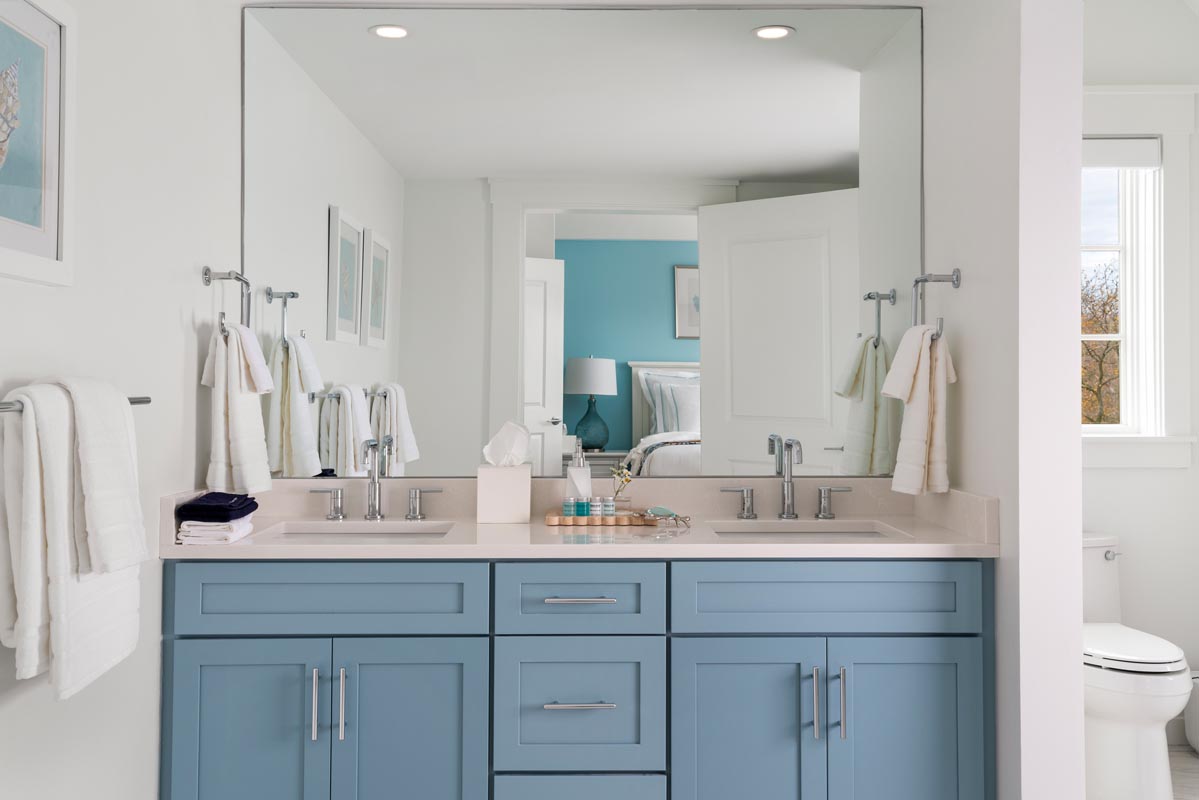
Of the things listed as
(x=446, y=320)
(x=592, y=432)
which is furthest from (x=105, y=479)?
(x=592, y=432)

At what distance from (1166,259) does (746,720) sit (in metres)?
2.25

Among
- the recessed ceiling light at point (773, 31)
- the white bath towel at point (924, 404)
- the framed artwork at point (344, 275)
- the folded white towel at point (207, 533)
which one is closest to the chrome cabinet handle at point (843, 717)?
the white bath towel at point (924, 404)

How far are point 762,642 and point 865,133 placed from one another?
145 cm

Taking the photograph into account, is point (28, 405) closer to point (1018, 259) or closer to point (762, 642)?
point (762, 642)

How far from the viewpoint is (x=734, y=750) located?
197 cm

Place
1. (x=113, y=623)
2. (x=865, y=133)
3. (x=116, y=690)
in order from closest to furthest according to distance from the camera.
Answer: (x=113, y=623) → (x=116, y=690) → (x=865, y=133)

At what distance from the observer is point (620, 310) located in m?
2.47

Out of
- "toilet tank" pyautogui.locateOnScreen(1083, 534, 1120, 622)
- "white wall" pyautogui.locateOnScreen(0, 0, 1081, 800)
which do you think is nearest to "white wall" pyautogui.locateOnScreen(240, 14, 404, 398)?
"white wall" pyautogui.locateOnScreen(0, 0, 1081, 800)

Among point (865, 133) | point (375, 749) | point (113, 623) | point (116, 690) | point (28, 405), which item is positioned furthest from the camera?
point (865, 133)

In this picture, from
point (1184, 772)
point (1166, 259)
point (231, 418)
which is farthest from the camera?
point (1166, 259)

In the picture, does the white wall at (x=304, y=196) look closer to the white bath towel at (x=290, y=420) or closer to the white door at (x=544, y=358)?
the white bath towel at (x=290, y=420)

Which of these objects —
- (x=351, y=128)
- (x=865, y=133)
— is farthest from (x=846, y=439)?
(x=351, y=128)

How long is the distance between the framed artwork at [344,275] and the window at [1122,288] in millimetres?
2430

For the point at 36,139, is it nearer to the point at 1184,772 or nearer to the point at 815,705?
the point at 815,705
